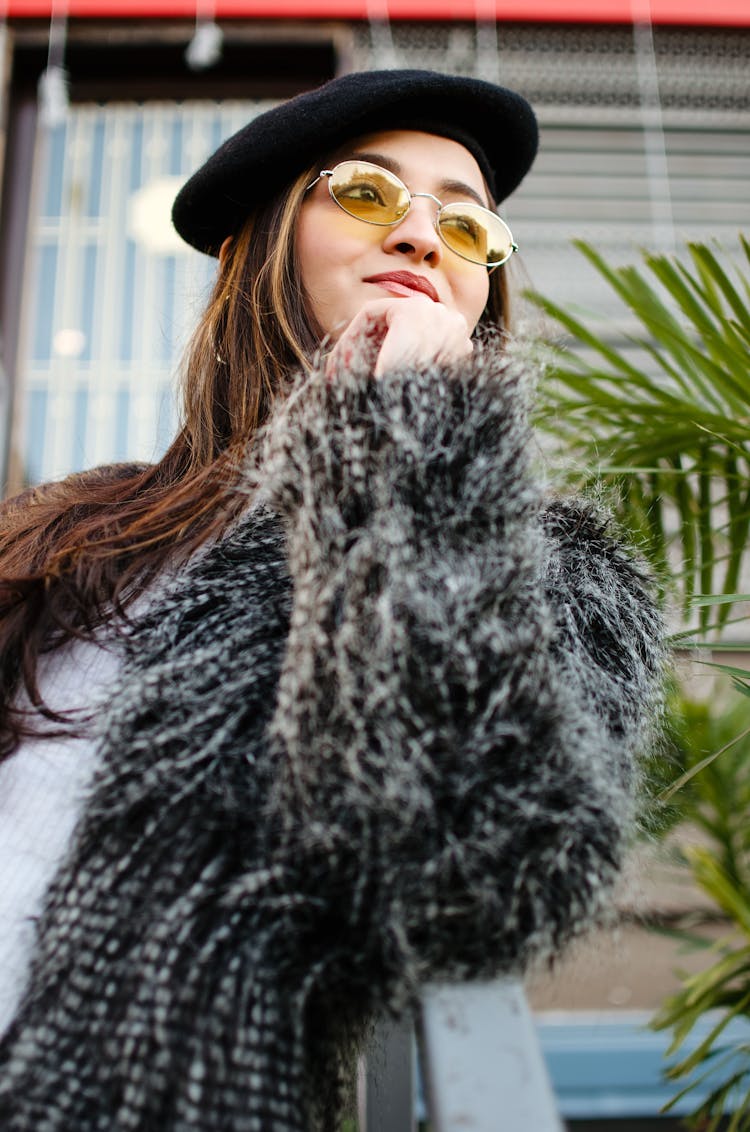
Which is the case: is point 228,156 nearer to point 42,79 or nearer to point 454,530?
point 454,530

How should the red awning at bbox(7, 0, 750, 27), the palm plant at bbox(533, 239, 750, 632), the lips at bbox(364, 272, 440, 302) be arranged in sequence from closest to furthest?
the lips at bbox(364, 272, 440, 302) → the palm plant at bbox(533, 239, 750, 632) → the red awning at bbox(7, 0, 750, 27)

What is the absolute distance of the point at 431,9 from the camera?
2980mm

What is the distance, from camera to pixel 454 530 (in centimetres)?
67

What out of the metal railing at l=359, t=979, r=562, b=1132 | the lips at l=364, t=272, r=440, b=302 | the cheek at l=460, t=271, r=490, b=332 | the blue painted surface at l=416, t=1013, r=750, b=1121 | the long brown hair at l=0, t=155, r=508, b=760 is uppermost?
the cheek at l=460, t=271, r=490, b=332

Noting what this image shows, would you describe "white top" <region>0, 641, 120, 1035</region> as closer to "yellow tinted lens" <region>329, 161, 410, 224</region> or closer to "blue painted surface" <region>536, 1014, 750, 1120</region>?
"yellow tinted lens" <region>329, 161, 410, 224</region>

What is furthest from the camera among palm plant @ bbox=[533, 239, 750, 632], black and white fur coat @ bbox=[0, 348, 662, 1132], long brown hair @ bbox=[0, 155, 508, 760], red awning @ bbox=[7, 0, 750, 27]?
red awning @ bbox=[7, 0, 750, 27]

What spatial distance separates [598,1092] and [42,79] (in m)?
3.73

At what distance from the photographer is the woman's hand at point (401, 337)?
781 millimetres

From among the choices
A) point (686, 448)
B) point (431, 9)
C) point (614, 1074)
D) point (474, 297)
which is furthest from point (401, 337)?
point (431, 9)

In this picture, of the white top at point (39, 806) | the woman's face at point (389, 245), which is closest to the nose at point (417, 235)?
the woman's face at point (389, 245)

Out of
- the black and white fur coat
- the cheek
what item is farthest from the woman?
the cheek

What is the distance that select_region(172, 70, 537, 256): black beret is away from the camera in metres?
1.14

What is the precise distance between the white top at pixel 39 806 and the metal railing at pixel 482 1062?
0.34 meters

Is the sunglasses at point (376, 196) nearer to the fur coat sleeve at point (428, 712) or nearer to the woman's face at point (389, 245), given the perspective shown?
the woman's face at point (389, 245)
